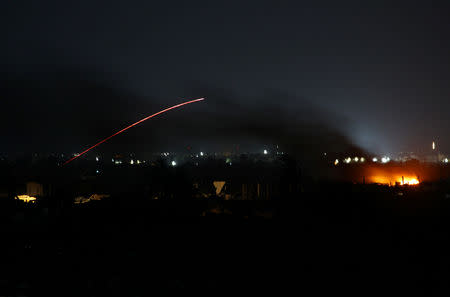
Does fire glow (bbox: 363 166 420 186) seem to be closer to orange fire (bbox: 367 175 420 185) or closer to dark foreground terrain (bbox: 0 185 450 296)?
orange fire (bbox: 367 175 420 185)

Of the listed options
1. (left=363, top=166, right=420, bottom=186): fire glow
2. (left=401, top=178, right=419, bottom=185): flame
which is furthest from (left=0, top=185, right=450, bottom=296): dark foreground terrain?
(left=363, top=166, right=420, bottom=186): fire glow

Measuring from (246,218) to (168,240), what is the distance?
3.42 m

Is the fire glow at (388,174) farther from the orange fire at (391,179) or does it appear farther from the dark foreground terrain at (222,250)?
the dark foreground terrain at (222,250)

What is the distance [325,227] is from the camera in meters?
11.7

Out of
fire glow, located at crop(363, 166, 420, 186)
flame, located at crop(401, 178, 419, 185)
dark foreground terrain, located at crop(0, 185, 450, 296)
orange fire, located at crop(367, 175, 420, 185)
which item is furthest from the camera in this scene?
fire glow, located at crop(363, 166, 420, 186)

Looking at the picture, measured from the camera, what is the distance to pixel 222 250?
923 cm

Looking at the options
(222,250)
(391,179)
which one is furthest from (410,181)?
(222,250)

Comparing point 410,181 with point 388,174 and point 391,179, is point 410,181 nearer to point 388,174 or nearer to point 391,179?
point 391,179

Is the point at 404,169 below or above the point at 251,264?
above

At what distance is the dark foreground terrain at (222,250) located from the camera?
682 centimetres

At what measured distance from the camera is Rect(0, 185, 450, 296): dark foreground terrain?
682cm

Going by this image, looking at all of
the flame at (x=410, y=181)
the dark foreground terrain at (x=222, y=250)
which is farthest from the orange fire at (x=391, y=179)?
the dark foreground terrain at (x=222, y=250)

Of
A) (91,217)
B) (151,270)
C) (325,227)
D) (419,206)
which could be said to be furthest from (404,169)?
(151,270)

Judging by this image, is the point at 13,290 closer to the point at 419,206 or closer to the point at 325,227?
the point at 325,227
